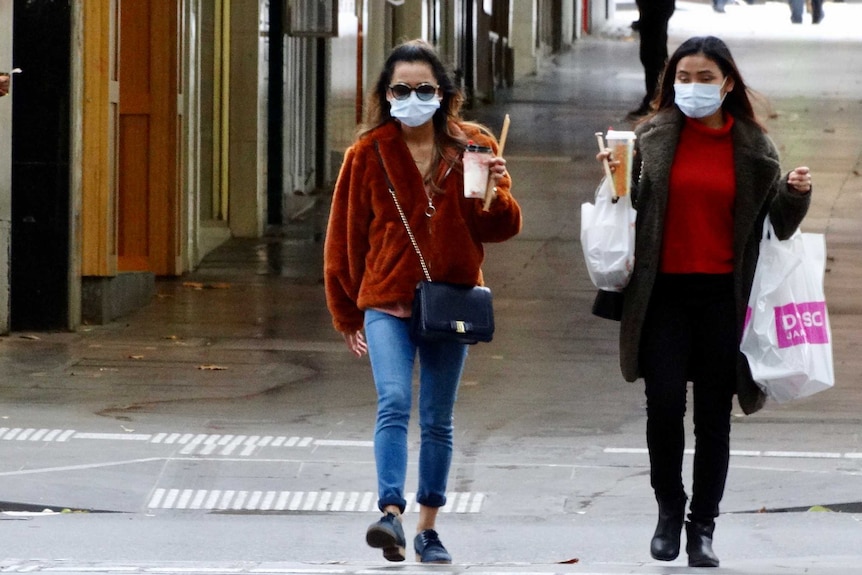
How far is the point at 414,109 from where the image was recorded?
588 cm

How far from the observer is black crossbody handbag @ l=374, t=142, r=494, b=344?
5742 mm

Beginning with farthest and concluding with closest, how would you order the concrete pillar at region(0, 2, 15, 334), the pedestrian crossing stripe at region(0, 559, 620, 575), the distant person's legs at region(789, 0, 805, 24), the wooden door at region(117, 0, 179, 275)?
the distant person's legs at region(789, 0, 805, 24)
the wooden door at region(117, 0, 179, 275)
the concrete pillar at region(0, 2, 15, 334)
the pedestrian crossing stripe at region(0, 559, 620, 575)

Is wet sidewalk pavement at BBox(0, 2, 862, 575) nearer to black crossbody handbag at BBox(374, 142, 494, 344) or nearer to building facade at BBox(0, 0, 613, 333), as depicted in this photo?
building facade at BBox(0, 0, 613, 333)

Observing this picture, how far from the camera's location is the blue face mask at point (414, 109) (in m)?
5.88

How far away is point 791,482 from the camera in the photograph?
25.0 ft

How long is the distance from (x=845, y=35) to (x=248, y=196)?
20.8 m

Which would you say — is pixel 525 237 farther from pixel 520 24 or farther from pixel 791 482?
pixel 520 24

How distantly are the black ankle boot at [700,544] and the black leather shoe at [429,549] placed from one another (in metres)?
0.77

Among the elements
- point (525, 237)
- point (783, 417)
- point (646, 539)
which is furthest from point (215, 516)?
point (525, 237)

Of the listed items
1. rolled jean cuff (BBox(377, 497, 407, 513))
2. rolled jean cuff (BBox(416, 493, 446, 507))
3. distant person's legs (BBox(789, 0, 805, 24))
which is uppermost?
distant person's legs (BBox(789, 0, 805, 24))

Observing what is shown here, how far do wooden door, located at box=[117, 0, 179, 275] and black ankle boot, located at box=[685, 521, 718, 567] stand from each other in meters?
9.62

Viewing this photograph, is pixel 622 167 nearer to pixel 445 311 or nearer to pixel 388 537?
pixel 445 311

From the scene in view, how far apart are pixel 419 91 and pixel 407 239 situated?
48 cm

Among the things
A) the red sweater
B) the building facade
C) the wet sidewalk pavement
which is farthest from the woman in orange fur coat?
the building facade
